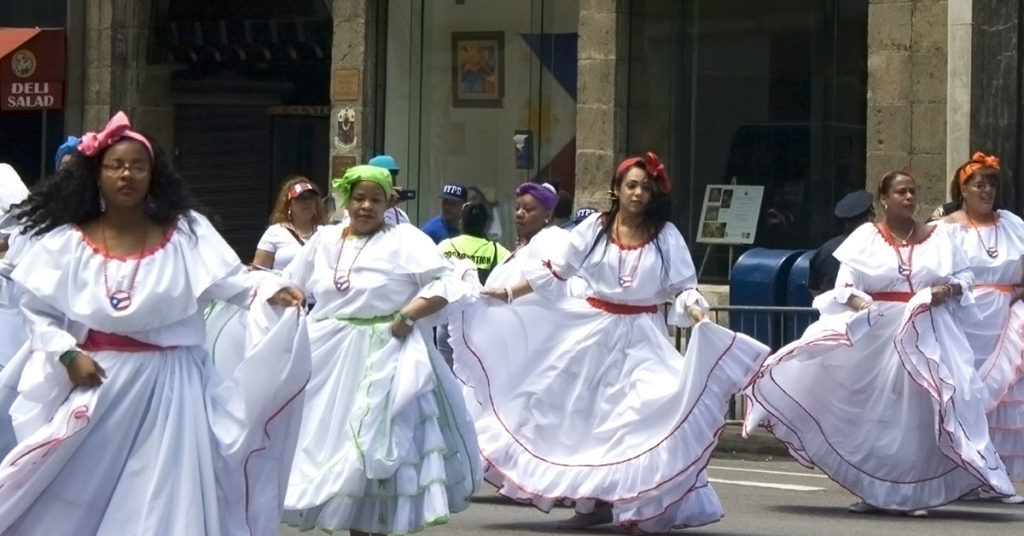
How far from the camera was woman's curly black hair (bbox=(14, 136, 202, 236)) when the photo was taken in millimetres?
7754

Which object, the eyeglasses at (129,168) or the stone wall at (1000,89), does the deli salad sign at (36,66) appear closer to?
the stone wall at (1000,89)

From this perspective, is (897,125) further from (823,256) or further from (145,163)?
(145,163)

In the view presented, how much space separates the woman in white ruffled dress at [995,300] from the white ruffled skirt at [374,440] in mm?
3871

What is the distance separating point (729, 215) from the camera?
63.8ft

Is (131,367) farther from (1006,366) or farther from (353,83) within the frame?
(353,83)

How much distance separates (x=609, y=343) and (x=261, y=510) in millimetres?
3465

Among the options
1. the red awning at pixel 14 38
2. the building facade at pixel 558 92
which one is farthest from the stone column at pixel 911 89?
the red awning at pixel 14 38

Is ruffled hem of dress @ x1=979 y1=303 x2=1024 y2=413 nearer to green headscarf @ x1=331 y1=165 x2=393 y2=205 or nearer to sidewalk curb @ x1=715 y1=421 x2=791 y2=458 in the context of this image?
sidewalk curb @ x1=715 y1=421 x2=791 y2=458

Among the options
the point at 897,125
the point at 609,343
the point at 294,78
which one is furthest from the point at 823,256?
the point at 294,78

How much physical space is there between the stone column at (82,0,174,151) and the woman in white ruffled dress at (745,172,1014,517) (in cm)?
1359

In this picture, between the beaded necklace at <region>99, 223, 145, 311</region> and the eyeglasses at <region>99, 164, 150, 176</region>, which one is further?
the eyeglasses at <region>99, 164, 150, 176</region>

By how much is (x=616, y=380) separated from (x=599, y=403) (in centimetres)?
14

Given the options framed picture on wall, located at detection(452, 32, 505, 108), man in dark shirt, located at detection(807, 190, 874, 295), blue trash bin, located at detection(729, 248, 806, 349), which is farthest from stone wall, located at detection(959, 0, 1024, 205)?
framed picture on wall, located at detection(452, 32, 505, 108)

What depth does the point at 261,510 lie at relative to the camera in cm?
796
